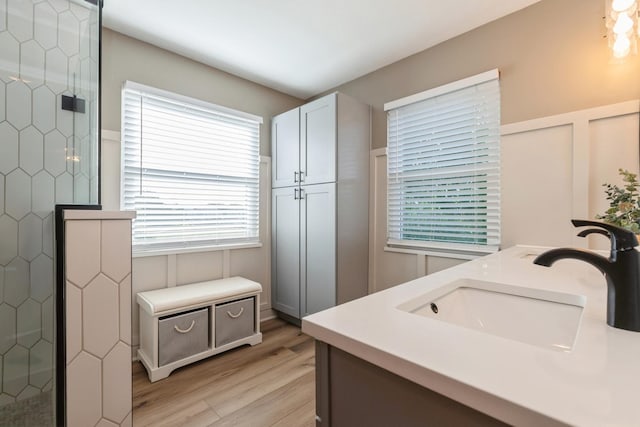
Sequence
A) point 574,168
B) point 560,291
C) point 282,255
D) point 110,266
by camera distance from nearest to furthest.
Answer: point 560,291, point 110,266, point 574,168, point 282,255

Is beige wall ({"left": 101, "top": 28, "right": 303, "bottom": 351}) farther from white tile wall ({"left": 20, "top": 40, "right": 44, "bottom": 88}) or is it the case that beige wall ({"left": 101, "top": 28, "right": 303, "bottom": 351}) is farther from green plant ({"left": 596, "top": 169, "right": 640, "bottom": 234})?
green plant ({"left": 596, "top": 169, "right": 640, "bottom": 234})

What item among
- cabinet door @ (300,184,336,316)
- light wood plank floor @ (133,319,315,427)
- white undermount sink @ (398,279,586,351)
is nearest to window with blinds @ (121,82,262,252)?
cabinet door @ (300,184,336,316)

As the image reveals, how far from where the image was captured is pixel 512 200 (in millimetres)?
1923

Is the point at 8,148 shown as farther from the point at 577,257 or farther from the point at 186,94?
the point at 577,257

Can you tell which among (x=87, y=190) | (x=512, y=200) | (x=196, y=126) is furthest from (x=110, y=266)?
(x=512, y=200)

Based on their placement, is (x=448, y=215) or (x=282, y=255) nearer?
(x=448, y=215)

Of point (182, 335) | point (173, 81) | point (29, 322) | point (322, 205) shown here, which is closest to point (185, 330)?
point (182, 335)

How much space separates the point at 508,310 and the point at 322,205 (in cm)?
176

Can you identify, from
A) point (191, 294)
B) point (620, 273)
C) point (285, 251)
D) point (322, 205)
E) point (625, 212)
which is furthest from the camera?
point (285, 251)

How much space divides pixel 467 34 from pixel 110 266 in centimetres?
270

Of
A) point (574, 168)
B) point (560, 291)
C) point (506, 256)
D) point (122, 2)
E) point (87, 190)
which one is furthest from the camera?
point (122, 2)

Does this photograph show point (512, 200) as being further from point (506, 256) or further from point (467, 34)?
point (467, 34)

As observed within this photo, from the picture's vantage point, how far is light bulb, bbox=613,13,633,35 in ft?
4.42

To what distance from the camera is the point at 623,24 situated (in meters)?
1.36
